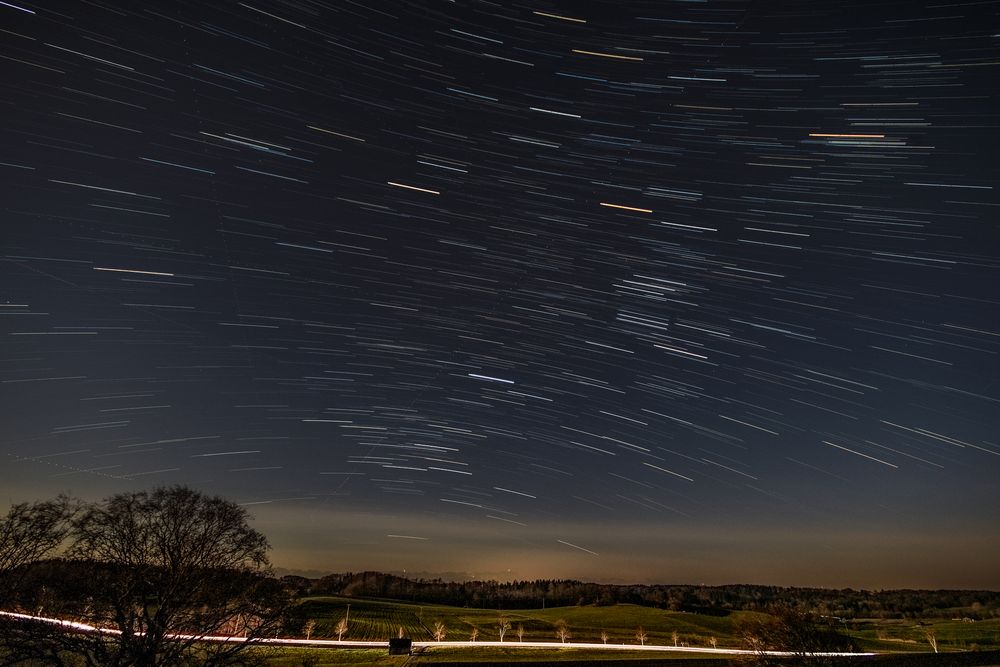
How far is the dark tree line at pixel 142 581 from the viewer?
19.5 m

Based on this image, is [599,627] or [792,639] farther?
[599,627]

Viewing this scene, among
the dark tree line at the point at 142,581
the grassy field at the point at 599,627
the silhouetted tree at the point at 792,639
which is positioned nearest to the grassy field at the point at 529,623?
the grassy field at the point at 599,627

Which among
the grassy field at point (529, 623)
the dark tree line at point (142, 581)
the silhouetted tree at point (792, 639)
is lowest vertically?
the grassy field at point (529, 623)

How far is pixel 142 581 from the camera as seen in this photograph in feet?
69.3

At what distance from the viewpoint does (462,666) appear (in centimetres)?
4788

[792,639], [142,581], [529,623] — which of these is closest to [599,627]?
[529,623]

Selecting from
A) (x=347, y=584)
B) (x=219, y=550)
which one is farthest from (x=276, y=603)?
(x=347, y=584)

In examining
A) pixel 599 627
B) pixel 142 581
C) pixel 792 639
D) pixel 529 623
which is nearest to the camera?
pixel 142 581

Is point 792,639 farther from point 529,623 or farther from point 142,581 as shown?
point 529,623

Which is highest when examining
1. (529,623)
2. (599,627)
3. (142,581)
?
(142,581)

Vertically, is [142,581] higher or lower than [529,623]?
higher

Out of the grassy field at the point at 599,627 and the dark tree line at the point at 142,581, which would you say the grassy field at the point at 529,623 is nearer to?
the grassy field at the point at 599,627

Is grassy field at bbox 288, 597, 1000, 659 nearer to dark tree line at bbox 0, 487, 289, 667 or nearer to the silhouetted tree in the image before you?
the silhouetted tree

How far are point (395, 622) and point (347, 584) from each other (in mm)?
104625
